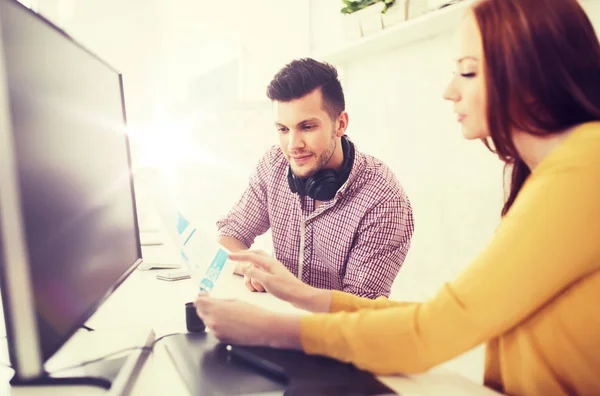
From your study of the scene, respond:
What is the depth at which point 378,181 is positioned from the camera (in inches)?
55.7

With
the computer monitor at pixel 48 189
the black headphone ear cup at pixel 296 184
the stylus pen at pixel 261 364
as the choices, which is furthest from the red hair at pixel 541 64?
the black headphone ear cup at pixel 296 184

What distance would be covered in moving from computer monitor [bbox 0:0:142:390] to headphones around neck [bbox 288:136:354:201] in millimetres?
790

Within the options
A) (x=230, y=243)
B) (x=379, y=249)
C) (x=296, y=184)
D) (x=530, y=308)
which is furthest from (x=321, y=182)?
(x=530, y=308)

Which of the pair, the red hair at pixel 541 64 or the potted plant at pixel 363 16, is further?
the potted plant at pixel 363 16

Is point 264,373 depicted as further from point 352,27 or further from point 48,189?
point 352,27

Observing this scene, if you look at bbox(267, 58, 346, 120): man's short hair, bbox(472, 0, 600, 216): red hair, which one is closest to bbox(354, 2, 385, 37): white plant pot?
bbox(267, 58, 346, 120): man's short hair

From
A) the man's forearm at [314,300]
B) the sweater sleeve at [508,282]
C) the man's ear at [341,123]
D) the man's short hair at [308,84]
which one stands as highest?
the man's short hair at [308,84]

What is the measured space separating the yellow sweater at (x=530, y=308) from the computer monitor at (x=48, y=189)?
348 millimetres

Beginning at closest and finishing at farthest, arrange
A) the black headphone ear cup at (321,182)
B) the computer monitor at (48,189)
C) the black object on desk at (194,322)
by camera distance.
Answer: the computer monitor at (48,189) → the black object on desk at (194,322) → the black headphone ear cup at (321,182)

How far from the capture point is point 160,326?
0.86 m

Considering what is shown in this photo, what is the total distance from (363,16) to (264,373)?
1620mm

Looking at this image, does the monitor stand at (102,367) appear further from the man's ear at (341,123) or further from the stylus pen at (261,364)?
the man's ear at (341,123)

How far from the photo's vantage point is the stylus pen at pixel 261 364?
605 mm

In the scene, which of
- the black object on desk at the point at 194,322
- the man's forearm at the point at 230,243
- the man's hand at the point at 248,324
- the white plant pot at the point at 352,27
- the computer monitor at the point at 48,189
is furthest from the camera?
the white plant pot at the point at 352,27
